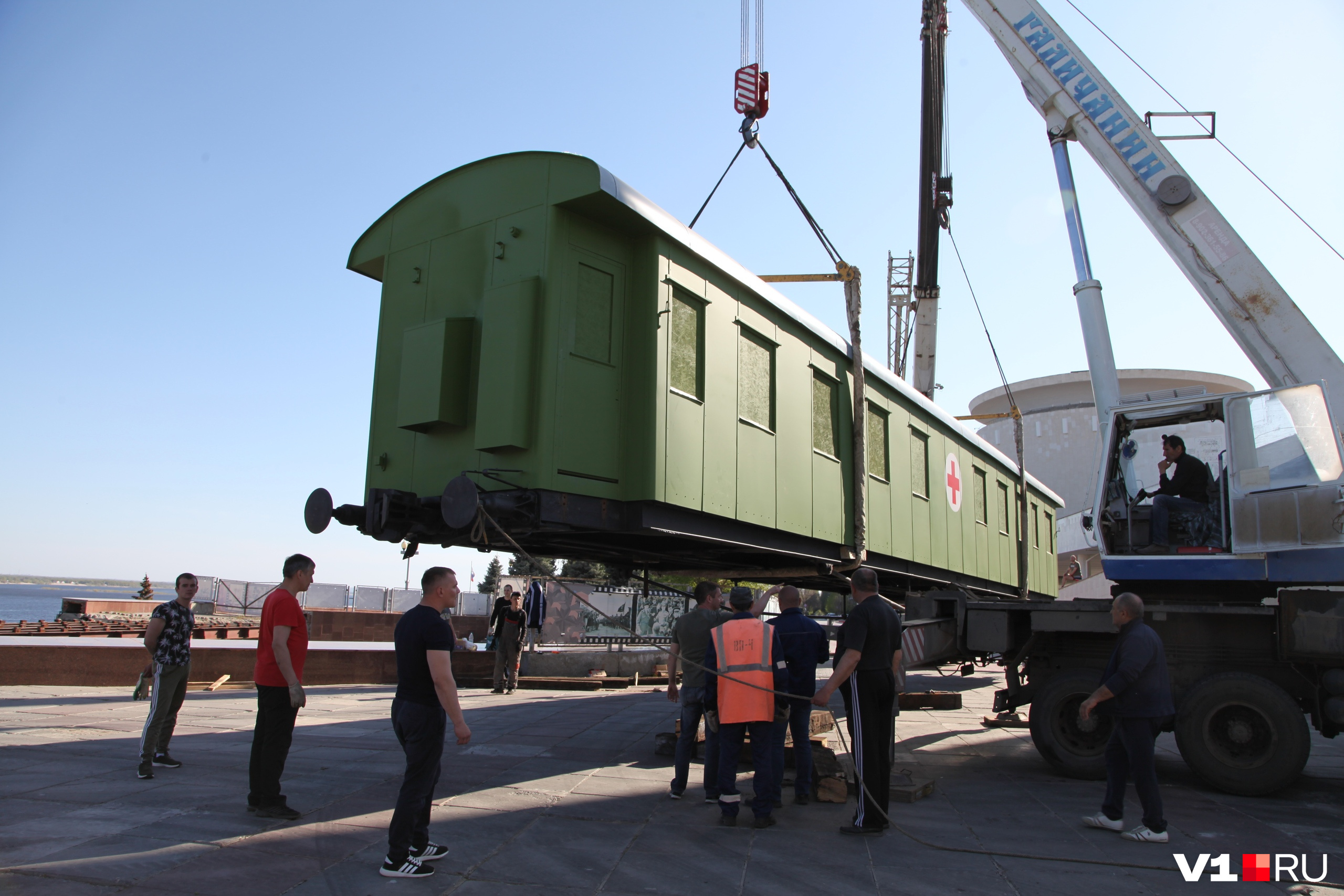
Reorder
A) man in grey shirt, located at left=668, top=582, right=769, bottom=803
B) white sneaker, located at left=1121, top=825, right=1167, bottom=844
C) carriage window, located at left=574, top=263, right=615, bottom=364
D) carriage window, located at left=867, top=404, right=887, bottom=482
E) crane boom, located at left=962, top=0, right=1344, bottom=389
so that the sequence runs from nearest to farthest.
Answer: white sneaker, located at left=1121, top=825, right=1167, bottom=844 < man in grey shirt, located at left=668, top=582, right=769, bottom=803 < carriage window, located at left=574, top=263, right=615, bottom=364 < crane boom, located at left=962, top=0, right=1344, bottom=389 < carriage window, located at left=867, top=404, right=887, bottom=482

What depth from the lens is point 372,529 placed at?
5.51 meters

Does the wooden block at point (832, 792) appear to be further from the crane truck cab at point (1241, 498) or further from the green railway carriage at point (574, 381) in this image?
the crane truck cab at point (1241, 498)

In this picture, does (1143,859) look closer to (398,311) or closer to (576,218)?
(576,218)

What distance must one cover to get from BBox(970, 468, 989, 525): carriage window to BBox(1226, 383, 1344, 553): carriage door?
5.83 meters

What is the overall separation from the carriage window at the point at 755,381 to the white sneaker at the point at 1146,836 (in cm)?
385

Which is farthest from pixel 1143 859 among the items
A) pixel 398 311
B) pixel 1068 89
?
pixel 1068 89

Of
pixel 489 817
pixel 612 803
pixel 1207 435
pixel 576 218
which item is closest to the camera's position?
pixel 489 817

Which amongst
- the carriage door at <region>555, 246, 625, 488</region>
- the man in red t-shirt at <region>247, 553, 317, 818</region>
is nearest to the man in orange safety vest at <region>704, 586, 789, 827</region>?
the carriage door at <region>555, 246, 625, 488</region>

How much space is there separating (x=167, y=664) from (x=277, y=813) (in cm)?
201

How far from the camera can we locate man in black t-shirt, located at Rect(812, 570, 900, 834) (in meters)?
4.87

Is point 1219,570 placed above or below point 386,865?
above

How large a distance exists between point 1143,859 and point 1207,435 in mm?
4211

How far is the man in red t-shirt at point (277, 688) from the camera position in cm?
477

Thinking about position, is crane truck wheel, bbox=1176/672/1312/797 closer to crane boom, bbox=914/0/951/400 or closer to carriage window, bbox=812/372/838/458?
carriage window, bbox=812/372/838/458
